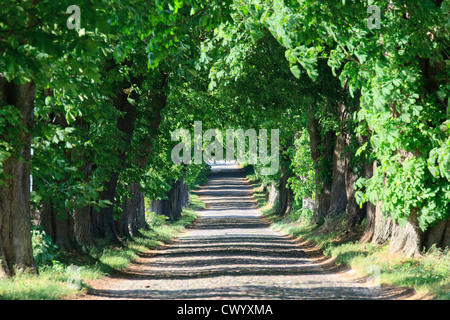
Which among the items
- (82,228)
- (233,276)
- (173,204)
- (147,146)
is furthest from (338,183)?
(173,204)

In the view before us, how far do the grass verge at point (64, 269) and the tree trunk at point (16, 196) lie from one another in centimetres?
39

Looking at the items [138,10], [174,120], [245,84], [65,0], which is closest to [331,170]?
[174,120]

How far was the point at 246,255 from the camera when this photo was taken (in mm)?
19562

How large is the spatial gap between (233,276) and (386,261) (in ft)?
11.2

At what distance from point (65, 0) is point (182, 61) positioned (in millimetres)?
3637

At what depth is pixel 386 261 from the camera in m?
14.5

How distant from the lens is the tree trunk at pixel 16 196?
36.9 ft

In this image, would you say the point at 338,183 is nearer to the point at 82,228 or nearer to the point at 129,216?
the point at 129,216

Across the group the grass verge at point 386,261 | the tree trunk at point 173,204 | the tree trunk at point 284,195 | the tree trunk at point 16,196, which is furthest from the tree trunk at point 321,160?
the tree trunk at point 173,204

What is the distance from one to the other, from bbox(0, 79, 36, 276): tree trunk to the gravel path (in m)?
1.53

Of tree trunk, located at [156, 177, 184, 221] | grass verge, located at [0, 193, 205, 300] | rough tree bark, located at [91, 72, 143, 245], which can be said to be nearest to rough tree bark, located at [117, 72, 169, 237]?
grass verge, located at [0, 193, 205, 300]

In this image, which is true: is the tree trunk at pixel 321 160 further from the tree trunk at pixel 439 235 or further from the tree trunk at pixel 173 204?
the tree trunk at pixel 173 204

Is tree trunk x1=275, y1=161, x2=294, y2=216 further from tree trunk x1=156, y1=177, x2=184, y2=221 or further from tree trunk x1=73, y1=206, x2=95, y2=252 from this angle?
tree trunk x1=73, y1=206, x2=95, y2=252

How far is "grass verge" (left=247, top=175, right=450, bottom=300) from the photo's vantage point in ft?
37.2
